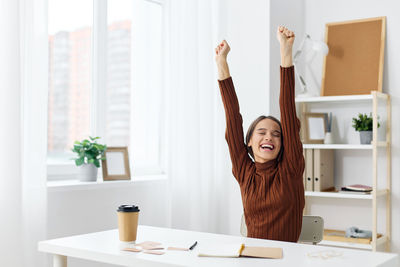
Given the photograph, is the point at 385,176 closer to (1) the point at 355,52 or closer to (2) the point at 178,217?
(1) the point at 355,52

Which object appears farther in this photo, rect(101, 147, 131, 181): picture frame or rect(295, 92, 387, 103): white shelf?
rect(295, 92, 387, 103): white shelf

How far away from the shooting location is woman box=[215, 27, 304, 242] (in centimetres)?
191

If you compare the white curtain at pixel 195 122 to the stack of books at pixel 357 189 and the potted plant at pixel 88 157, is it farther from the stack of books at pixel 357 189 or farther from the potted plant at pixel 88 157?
the stack of books at pixel 357 189

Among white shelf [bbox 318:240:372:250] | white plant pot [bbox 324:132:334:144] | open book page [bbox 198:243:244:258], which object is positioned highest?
white plant pot [bbox 324:132:334:144]

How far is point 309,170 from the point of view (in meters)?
3.39

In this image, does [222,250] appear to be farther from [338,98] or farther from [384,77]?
[384,77]

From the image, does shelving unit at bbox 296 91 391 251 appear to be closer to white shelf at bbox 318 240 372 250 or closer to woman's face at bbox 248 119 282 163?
white shelf at bbox 318 240 372 250

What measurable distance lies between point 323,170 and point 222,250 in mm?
1987

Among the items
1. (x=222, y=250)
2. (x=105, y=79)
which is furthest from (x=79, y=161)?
(x=222, y=250)

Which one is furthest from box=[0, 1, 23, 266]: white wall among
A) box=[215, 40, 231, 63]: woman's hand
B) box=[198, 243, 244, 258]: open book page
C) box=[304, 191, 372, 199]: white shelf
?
box=[304, 191, 372, 199]: white shelf

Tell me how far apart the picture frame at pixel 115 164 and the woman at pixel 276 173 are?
1.11m

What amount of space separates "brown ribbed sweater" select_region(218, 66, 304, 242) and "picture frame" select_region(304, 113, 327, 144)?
150cm

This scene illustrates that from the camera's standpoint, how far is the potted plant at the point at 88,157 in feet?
9.04

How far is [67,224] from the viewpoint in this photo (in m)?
2.62
